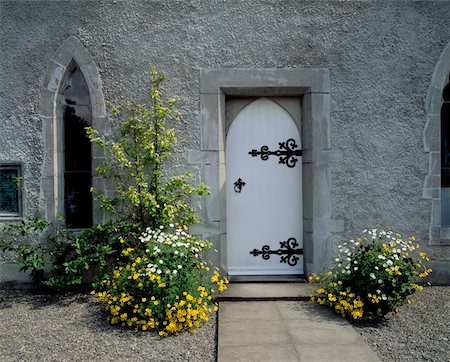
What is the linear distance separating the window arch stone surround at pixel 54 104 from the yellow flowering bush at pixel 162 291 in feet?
4.37

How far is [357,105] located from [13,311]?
477 centimetres

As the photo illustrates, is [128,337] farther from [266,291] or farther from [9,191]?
[9,191]

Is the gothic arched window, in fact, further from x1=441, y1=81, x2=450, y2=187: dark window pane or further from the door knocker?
x1=441, y1=81, x2=450, y2=187: dark window pane

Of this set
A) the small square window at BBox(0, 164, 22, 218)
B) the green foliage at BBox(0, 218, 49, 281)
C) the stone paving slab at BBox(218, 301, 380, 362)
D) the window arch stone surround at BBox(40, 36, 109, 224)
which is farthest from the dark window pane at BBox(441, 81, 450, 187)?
the small square window at BBox(0, 164, 22, 218)

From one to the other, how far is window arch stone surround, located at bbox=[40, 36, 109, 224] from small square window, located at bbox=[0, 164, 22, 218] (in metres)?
0.37

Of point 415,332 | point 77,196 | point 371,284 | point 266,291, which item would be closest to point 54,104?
point 77,196

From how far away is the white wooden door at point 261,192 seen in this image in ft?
16.6

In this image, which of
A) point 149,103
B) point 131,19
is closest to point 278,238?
point 149,103

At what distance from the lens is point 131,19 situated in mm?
4785

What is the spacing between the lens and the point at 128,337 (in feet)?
11.4

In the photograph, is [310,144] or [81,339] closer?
[81,339]

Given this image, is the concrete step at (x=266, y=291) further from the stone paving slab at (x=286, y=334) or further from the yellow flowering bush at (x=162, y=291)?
the yellow flowering bush at (x=162, y=291)

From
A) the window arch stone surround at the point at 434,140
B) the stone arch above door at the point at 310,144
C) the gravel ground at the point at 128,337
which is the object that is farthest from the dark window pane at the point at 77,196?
the window arch stone surround at the point at 434,140

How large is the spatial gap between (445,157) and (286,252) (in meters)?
2.49
